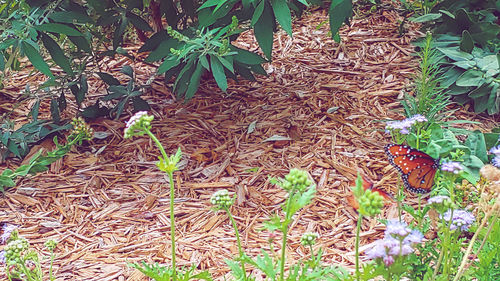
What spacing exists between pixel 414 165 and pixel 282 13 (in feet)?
2.53

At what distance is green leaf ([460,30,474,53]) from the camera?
300cm

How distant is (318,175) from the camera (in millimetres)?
2449

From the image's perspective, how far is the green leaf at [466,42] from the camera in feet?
9.85

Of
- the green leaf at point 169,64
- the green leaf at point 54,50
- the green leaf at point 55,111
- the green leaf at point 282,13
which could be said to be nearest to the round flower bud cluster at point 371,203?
the green leaf at point 282,13

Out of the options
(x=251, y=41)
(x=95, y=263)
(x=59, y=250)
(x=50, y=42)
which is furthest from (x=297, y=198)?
(x=251, y=41)

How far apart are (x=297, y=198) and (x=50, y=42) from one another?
1.64 meters

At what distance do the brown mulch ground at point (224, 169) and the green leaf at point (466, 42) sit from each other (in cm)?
28

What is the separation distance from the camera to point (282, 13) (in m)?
2.12

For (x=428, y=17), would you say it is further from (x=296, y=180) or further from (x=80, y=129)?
(x=296, y=180)

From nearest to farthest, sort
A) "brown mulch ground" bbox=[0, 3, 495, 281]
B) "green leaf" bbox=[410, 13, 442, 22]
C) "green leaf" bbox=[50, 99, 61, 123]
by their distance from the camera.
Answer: "brown mulch ground" bbox=[0, 3, 495, 281] < "green leaf" bbox=[50, 99, 61, 123] < "green leaf" bbox=[410, 13, 442, 22]

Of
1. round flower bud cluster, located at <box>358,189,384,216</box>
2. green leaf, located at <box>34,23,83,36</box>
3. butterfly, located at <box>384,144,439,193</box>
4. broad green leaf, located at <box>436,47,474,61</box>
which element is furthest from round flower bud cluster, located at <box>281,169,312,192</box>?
broad green leaf, located at <box>436,47,474,61</box>

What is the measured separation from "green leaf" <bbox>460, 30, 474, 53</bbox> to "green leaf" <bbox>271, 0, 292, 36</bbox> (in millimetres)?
1322

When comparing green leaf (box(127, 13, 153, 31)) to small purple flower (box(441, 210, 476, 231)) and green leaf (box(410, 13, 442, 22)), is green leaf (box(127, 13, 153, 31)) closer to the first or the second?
green leaf (box(410, 13, 442, 22))

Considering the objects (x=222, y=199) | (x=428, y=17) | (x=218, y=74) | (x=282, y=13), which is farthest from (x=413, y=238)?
(x=428, y=17)
